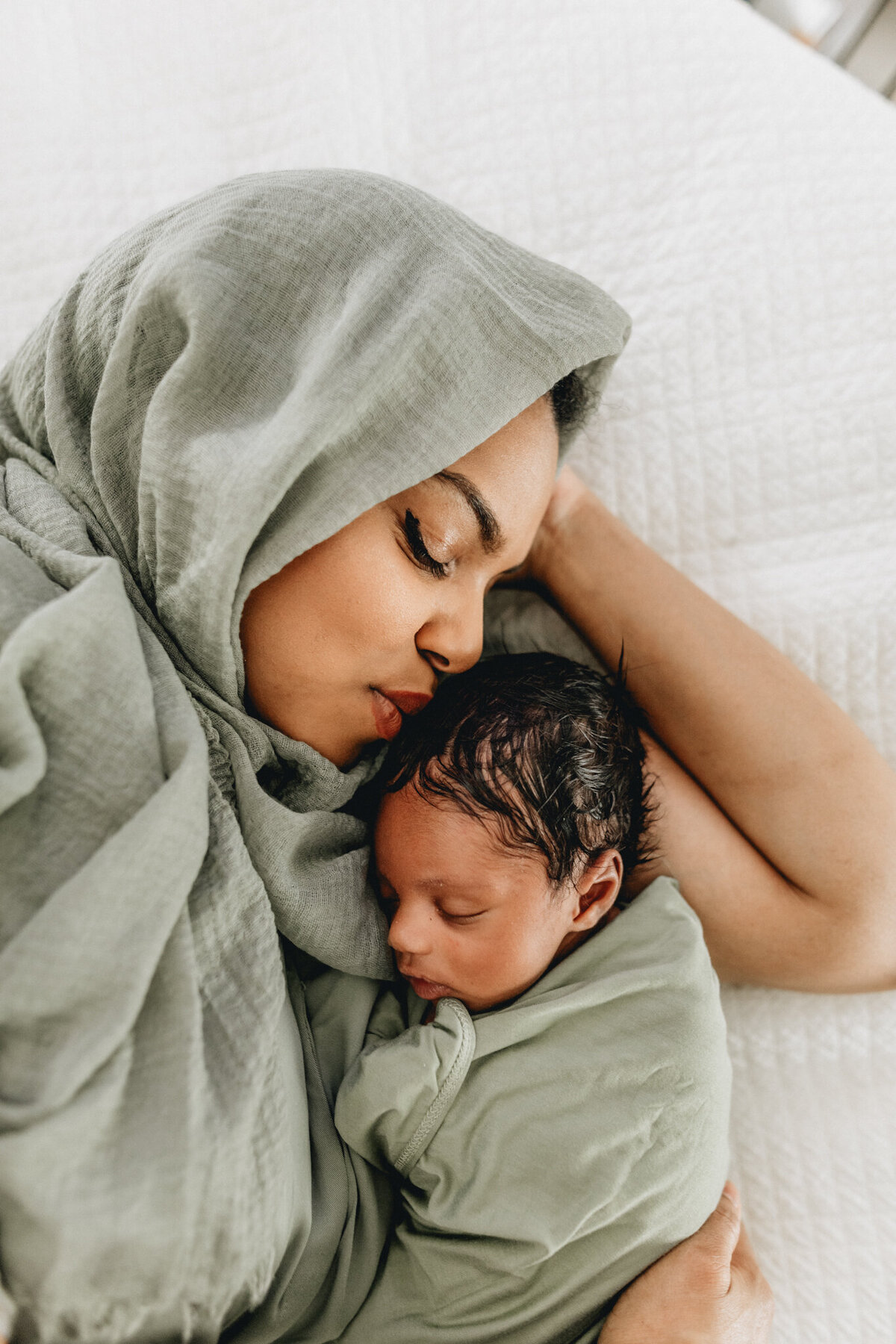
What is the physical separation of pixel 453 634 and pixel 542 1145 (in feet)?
1.67

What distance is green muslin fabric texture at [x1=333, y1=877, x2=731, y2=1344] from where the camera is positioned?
89 centimetres

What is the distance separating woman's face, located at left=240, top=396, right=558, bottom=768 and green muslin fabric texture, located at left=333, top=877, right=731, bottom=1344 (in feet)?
1.17

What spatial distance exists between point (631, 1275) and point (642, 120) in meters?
1.42

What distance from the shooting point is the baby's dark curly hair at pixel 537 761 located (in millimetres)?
975

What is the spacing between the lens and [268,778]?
1.03 m

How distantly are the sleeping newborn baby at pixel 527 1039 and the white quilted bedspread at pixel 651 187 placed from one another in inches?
12.1

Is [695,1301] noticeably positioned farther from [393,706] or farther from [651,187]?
[651,187]

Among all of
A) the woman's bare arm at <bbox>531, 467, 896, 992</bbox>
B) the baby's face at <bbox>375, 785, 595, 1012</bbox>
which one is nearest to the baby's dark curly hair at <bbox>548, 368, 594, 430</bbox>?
the woman's bare arm at <bbox>531, 467, 896, 992</bbox>

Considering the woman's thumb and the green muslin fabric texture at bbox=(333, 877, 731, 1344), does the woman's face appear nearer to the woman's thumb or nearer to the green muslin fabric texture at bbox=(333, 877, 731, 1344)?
the green muslin fabric texture at bbox=(333, 877, 731, 1344)

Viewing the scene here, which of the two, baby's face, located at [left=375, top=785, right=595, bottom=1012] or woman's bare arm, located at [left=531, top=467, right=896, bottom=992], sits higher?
woman's bare arm, located at [left=531, top=467, right=896, bottom=992]

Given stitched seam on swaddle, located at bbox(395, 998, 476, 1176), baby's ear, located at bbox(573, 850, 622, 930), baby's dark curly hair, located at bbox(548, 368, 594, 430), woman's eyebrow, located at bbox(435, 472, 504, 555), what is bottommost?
stitched seam on swaddle, located at bbox(395, 998, 476, 1176)

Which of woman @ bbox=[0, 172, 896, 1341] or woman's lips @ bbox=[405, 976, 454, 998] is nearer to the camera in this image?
woman @ bbox=[0, 172, 896, 1341]

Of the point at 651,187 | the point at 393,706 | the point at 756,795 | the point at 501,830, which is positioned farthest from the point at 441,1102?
the point at 651,187

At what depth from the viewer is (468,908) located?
0.97 meters
